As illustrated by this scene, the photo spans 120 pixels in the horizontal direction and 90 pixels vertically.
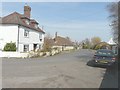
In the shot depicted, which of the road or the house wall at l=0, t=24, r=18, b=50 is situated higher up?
the house wall at l=0, t=24, r=18, b=50

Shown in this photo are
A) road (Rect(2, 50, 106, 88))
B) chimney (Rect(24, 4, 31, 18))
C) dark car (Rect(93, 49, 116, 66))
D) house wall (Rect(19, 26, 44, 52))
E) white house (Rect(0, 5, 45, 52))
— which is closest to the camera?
road (Rect(2, 50, 106, 88))

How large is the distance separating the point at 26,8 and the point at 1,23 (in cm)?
994

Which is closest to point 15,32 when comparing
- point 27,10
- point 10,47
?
point 10,47

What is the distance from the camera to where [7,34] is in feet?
118

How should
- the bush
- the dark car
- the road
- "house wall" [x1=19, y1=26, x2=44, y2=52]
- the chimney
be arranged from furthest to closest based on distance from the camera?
the chimney → "house wall" [x1=19, y1=26, x2=44, y2=52] → the bush → the dark car → the road

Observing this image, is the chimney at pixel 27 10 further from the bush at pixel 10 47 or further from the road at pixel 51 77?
the road at pixel 51 77

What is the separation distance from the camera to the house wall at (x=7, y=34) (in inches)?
1399

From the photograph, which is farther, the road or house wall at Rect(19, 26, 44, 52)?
house wall at Rect(19, 26, 44, 52)

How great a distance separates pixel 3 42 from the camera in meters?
35.6

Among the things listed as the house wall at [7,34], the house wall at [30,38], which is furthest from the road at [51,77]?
the house wall at [30,38]

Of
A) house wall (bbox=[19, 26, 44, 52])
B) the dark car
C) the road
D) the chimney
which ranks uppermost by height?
the chimney

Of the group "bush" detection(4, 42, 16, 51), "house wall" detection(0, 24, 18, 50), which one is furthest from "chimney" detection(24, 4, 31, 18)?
"bush" detection(4, 42, 16, 51)

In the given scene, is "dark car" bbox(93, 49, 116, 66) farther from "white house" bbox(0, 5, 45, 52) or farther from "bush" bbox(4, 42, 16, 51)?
"white house" bbox(0, 5, 45, 52)

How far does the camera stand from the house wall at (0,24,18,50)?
3553cm
